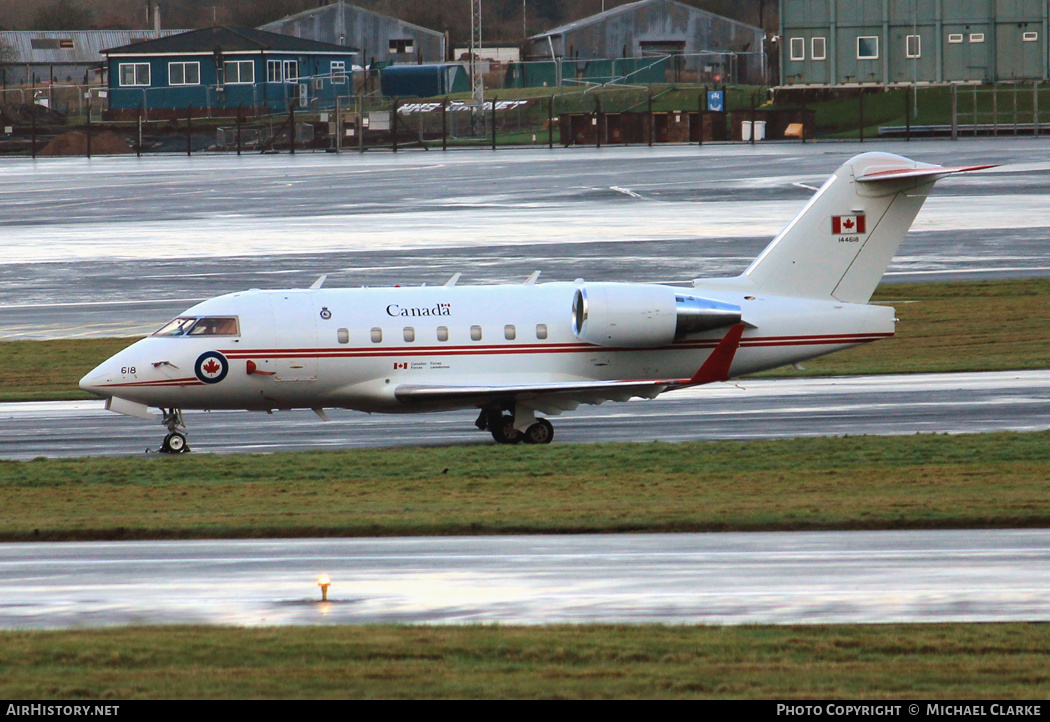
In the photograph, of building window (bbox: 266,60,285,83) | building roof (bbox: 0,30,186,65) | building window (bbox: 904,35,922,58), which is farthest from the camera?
building roof (bbox: 0,30,186,65)

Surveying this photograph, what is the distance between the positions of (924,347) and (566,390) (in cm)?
1571

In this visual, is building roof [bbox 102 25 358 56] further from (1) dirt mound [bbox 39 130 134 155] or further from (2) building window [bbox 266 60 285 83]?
(1) dirt mound [bbox 39 130 134 155]

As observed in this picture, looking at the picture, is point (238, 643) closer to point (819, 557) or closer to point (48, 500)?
point (819, 557)

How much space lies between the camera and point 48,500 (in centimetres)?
2236

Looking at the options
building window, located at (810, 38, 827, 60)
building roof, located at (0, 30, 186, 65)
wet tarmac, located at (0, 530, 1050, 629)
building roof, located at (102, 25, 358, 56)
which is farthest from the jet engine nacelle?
building roof, located at (0, 30, 186, 65)

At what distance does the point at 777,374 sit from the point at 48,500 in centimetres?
2004

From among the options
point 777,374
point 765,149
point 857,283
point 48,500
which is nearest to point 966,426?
point 857,283

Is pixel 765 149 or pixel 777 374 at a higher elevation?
pixel 765 149

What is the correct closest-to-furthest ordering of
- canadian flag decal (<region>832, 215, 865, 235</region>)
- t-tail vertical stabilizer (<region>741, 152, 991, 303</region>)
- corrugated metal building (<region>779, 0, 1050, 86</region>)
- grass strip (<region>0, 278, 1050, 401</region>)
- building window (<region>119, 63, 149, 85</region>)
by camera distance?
t-tail vertical stabilizer (<region>741, 152, 991, 303</region>) → canadian flag decal (<region>832, 215, 865, 235</region>) → grass strip (<region>0, 278, 1050, 401</region>) → corrugated metal building (<region>779, 0, 1050, 86</region>) → building window (<region>119, 63, 149, 85</region>)

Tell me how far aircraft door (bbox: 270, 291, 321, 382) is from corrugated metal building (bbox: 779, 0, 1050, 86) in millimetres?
83594

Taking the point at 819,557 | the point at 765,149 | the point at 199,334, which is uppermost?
the point at 765,149

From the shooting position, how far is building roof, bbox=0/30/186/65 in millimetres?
172500

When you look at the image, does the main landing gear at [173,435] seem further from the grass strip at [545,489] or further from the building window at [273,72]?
the building window at [273,72]
